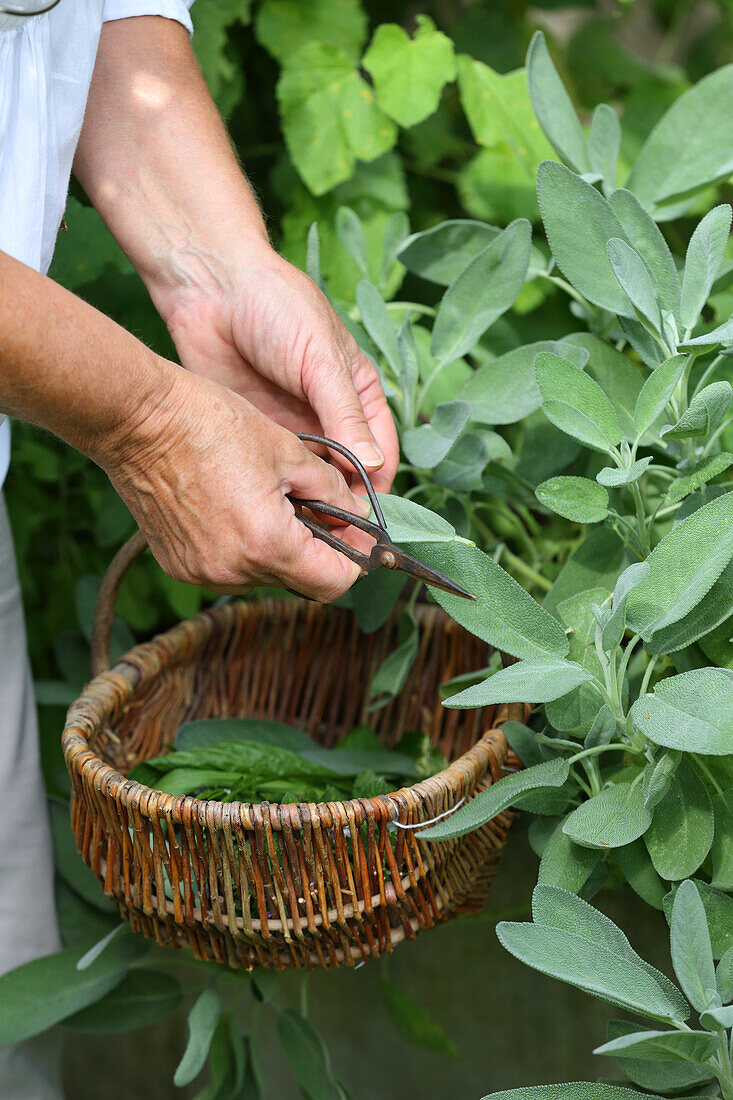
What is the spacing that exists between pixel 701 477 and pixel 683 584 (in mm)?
83

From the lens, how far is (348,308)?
858 mm

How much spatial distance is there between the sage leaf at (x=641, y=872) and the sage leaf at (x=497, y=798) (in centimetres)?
6

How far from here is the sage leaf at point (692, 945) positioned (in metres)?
0.42

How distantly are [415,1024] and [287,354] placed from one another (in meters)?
0.58

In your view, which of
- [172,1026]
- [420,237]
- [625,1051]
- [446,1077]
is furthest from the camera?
[172,1026]

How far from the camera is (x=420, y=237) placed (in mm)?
711

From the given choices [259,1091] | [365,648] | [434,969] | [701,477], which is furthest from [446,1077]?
[701,477]

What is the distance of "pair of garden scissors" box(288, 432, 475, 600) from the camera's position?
0.51m

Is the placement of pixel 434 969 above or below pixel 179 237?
below

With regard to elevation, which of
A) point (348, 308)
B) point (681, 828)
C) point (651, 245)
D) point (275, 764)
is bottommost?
point (275, 764)

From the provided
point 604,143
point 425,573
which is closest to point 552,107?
point 604,143

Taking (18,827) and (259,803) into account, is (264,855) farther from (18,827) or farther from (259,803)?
(18,827)

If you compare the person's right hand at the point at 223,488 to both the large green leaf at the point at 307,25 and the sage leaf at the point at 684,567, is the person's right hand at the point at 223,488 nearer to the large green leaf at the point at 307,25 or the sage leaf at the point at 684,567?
the sage leaf at the point at 684,567

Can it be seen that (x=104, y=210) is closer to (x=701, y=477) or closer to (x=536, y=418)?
(x=536, y=418)
